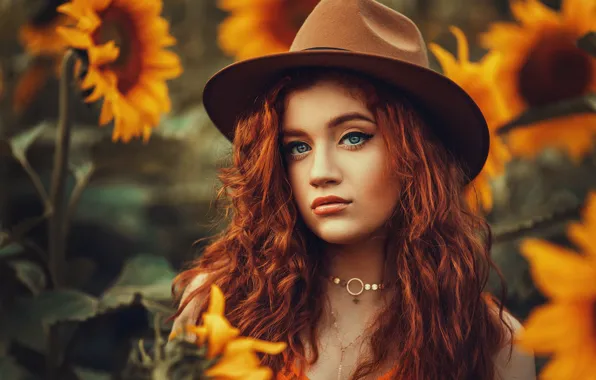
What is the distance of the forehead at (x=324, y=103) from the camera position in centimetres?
178

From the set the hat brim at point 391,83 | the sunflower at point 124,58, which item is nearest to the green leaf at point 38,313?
the sunflower at point 124,58

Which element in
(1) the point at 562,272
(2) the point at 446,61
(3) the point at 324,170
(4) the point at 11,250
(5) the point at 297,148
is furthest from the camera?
(2) the point at 446,61

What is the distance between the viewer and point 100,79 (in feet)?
6.95

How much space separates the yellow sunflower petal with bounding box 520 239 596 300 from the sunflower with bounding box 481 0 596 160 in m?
1.51

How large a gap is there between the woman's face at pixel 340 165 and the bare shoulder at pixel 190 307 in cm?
28

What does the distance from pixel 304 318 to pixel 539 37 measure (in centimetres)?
128

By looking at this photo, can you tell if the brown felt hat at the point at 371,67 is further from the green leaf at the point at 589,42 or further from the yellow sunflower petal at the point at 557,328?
the yellow sunflower petal at the point at 557,328

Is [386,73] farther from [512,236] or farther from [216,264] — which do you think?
[512,236]

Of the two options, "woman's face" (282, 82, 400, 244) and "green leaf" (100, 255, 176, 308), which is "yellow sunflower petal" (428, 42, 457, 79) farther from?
"green leaf" (100, 255, 176, 308)

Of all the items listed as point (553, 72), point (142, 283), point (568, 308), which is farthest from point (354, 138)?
point (553, 72)

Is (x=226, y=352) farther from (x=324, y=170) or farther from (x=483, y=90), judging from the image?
(x=483, y=90)

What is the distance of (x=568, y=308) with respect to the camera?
128 centimetres

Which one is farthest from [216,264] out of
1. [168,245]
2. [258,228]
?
[168,245]

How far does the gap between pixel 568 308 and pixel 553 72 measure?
1.58 m
